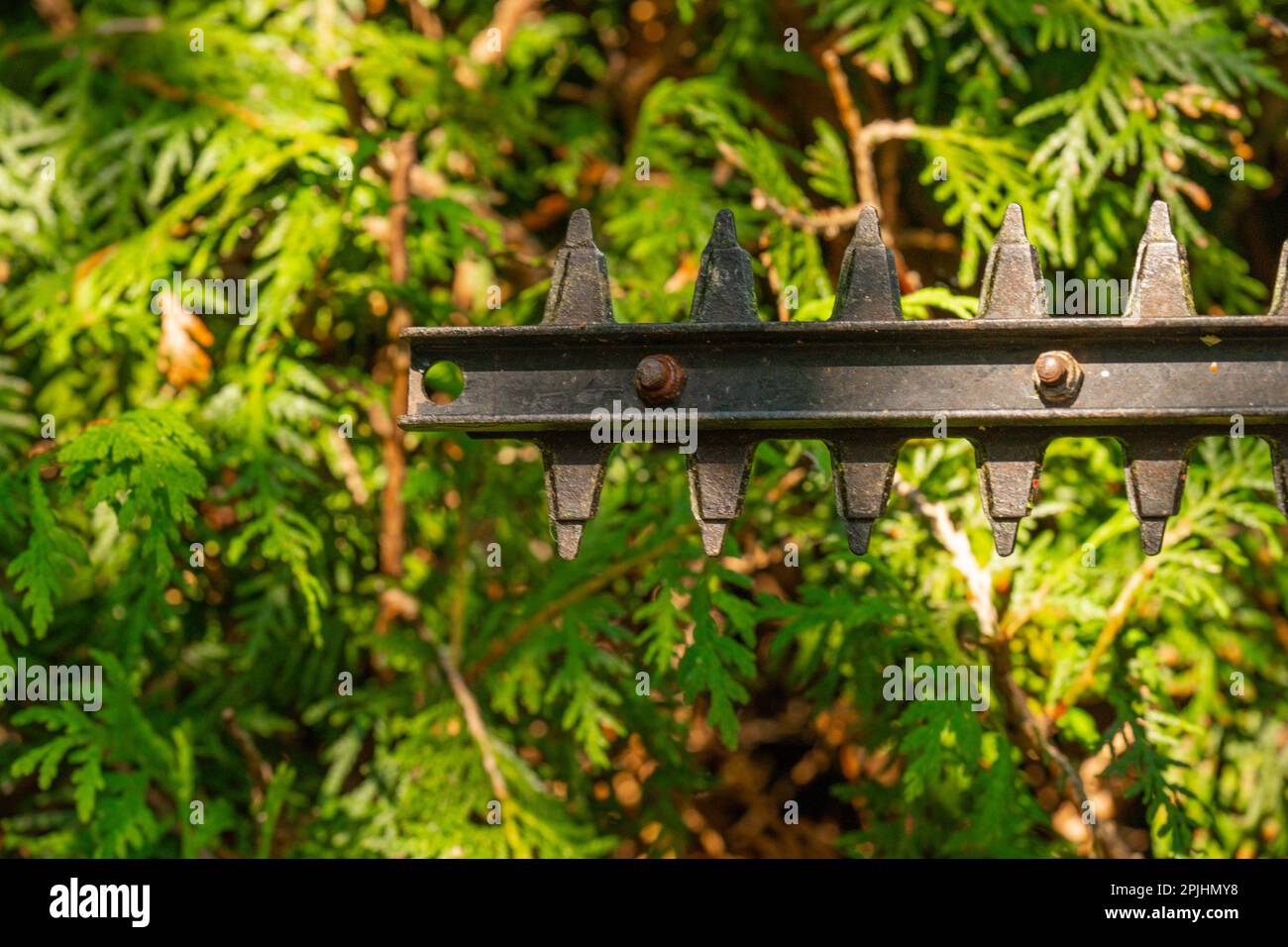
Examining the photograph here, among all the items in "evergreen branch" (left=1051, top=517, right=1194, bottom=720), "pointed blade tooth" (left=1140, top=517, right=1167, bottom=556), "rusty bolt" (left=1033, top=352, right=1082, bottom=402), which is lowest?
"evergreen branch" (left=1051, top=517, right=1194, bottom=720)

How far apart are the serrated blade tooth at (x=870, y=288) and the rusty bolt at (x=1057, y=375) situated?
145mm

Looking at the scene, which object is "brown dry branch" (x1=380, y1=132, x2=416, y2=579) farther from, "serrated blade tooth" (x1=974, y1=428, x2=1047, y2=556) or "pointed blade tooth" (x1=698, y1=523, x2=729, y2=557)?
"serrated blade tooth" (x1=974, y1=428, x2=1047, y2=556)

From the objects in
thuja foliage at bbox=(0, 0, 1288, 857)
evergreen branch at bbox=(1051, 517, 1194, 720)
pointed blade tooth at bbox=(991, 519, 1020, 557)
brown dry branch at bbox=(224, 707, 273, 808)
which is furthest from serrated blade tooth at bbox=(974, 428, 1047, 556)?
brown dry branch at bbox=(224, 707, 273, 808)

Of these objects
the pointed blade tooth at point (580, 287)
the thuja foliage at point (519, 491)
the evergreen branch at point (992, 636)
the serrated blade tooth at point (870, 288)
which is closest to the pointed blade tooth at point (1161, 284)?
the serrated blade tooth at point (870, 288)

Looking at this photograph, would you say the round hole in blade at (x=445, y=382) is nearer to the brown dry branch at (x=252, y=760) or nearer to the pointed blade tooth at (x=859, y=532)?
the brown dry branch at (x=252, y=760)

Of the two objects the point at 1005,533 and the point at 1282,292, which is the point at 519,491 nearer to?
the point at 1005,533

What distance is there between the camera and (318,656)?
81.8 inches

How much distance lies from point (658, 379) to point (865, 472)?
0.23m

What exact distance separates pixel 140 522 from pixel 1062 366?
167 centimetres

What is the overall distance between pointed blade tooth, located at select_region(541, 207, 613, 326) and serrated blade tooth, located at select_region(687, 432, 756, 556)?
0.17 meters

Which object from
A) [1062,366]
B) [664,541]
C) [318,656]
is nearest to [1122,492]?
[664,541]

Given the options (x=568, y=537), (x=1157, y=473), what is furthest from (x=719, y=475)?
(x=1157, y=473)

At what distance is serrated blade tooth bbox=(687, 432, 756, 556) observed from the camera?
113 centimetres
